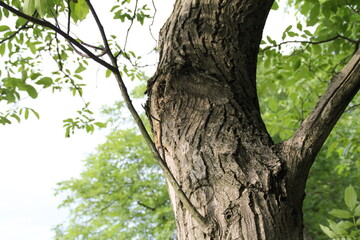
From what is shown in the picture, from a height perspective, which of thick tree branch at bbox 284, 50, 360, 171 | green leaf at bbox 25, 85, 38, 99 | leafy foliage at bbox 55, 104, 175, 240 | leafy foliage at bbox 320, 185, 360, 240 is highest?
leafy foliage at bbox 55, 104, 175, 240

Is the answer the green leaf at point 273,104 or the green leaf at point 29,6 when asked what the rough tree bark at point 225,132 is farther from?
the green leaf at point 273,104

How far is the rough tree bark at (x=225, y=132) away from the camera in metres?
1.26

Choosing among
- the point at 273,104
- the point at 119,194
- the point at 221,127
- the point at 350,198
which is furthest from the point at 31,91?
the point at 119,194

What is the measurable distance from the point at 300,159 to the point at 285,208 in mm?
180

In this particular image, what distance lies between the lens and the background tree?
124cm

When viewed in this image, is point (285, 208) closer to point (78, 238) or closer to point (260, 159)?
point (260, 159)

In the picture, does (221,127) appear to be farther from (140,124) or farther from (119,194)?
(119,194)

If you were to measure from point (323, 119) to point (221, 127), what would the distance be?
355 millimetres

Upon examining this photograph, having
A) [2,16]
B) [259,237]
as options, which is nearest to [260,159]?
[259,237]

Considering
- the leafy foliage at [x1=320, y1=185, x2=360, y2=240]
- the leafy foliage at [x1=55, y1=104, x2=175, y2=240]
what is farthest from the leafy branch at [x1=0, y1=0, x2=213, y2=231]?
the leafy foliage at [x1=55, y1=104, x2=175, y2=240]

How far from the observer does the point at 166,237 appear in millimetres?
11945

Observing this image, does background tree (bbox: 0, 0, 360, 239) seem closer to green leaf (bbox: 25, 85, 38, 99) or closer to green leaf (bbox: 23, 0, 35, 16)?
green leaf (bbox: 23, 0, 35, 16)

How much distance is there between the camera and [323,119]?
1.34m

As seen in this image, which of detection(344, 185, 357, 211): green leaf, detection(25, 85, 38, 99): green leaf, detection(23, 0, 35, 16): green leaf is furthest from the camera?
detection(25, 85, 38, 99): green leaf
